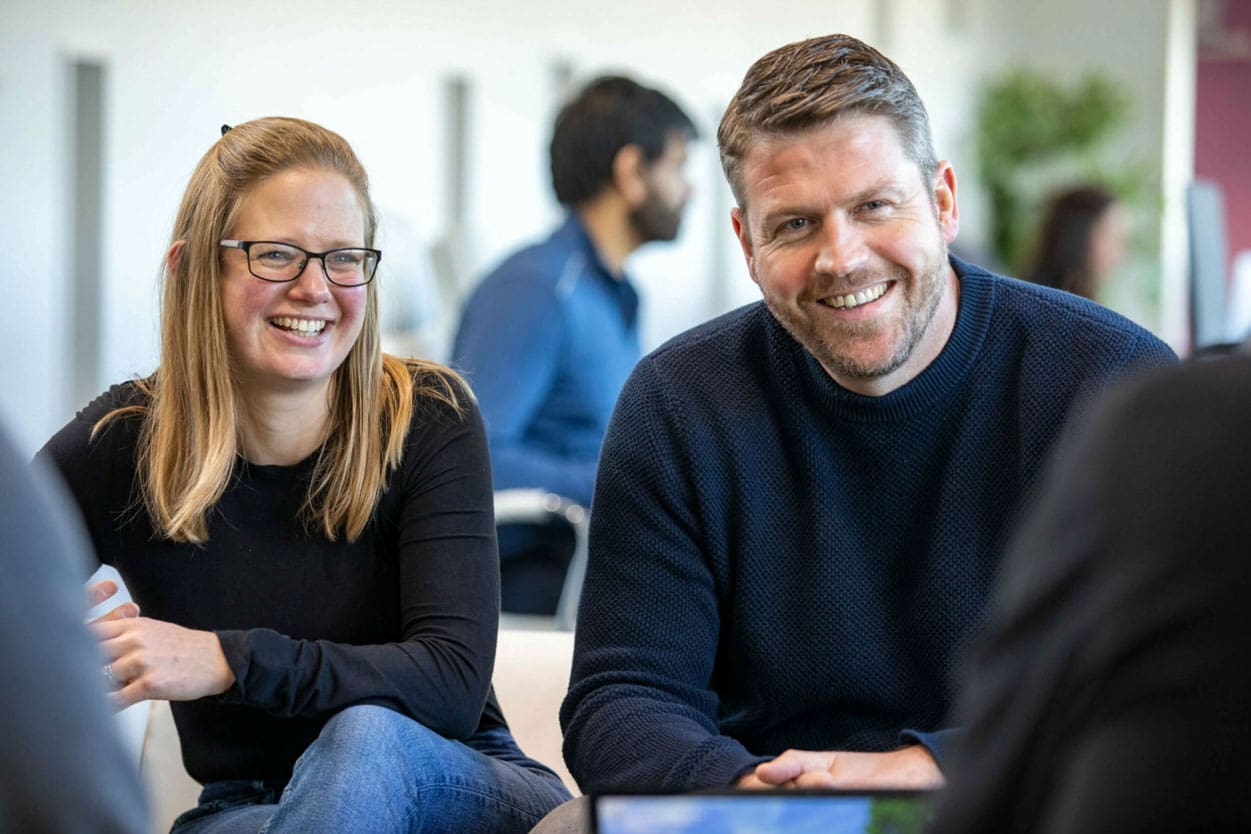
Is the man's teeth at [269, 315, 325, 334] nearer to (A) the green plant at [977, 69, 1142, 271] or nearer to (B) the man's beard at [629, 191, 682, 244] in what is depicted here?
(B) the man's beard at [629, 191, 682, 244]

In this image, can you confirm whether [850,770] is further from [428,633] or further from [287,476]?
[287,476]

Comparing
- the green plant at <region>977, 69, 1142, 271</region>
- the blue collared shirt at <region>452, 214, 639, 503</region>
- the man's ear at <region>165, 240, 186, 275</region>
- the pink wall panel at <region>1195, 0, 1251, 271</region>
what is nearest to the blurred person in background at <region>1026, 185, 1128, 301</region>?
the blue collared shirt at <region>452, 214, 639, 503</region>

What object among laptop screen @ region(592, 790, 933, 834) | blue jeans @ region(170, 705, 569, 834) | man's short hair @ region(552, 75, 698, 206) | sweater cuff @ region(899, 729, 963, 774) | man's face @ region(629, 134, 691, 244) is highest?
man's short hair @ region(552, 75, 698, 206)

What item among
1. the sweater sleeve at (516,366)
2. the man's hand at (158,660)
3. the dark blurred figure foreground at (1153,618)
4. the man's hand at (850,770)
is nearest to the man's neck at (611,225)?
the sweater sleeve at (516,366)

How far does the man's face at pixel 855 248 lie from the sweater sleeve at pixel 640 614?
21 cm

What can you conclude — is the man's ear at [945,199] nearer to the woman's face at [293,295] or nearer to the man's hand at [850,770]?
the man's hand at [850,770]

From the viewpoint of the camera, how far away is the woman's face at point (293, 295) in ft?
6.42

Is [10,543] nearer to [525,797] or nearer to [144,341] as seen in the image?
[525,797]

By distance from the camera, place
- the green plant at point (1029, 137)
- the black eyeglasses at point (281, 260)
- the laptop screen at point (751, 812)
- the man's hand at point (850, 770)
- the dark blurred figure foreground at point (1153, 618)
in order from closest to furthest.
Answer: the dark blurred figure foreground at point (1153, 618)
the laptop screen at point (751, 812)
the man's hand at point (850, 770)
the black eyeglasses at point (281, 260)
the green plant at point (1029, 137)

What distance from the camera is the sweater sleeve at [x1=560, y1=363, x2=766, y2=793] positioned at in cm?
177

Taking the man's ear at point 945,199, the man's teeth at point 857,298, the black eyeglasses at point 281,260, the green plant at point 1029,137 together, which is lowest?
the man's teeth at point 857,298

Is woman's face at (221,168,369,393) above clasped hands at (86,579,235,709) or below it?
above

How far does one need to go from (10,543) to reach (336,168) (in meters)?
1.29

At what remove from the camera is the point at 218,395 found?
1.98m
